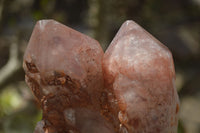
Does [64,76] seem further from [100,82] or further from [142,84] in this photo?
[142,84]

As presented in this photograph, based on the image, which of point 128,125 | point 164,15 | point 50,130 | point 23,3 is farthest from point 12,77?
point 23,3

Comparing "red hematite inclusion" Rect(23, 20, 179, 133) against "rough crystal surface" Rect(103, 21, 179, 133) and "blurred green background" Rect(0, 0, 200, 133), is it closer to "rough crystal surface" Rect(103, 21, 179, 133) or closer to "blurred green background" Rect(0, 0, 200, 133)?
"rough crystal surface" Rect(103, 21, 179, 133)

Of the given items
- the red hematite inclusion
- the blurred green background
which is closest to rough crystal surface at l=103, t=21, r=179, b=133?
the red hematite inclusion

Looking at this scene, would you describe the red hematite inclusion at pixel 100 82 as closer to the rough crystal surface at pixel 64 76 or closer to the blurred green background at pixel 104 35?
the rough crystal surface at pixel 64 76

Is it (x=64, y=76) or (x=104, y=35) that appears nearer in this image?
(x=64, y=76)

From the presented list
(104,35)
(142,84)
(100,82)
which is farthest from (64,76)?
(104,35)

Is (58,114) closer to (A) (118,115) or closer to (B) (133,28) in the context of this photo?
(A) (118,115)
